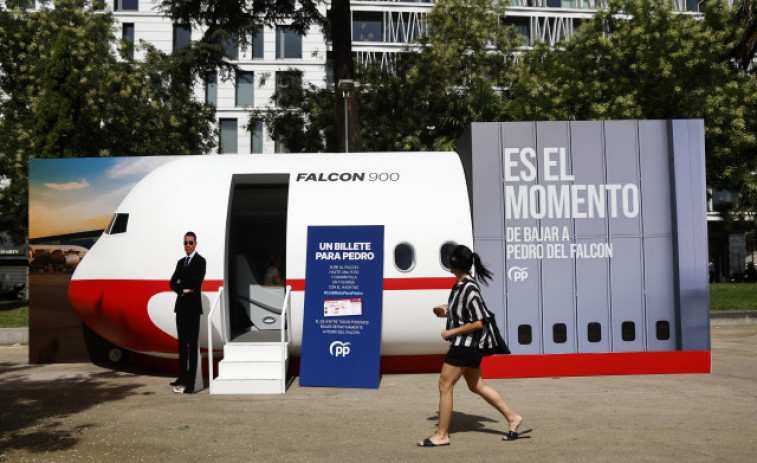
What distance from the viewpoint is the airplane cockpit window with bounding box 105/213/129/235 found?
10477mm

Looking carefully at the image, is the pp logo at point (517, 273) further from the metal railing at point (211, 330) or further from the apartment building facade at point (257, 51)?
the apartment building facade at point (257, 51)

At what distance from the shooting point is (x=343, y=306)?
9852mm

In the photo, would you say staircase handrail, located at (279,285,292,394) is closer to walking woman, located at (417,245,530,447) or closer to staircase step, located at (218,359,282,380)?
staircase step, located at (218,359,282,380)

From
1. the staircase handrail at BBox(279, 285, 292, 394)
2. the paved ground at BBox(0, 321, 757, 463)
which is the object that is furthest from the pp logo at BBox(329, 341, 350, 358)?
the staircase handrail at BBox(279, 285, 292, 394)

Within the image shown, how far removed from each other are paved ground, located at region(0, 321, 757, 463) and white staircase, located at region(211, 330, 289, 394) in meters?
0.28

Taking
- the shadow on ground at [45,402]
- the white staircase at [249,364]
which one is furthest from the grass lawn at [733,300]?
the shadow on ground at [45,402]

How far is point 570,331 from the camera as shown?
33.1 ft

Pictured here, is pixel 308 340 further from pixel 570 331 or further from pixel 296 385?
pixel 570 331

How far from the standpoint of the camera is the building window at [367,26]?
44.7m

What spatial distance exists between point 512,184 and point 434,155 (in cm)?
147

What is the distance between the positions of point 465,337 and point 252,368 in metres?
4.35

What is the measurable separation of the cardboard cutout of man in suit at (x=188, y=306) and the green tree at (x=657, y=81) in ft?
46.8

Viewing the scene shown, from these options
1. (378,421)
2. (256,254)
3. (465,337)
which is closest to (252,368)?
(378,421)

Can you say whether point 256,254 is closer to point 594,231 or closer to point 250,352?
point 250,352
